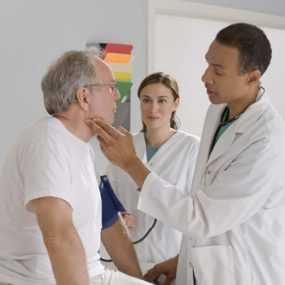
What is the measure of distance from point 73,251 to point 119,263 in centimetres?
60

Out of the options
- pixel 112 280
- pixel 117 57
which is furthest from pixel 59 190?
pixel 117 57

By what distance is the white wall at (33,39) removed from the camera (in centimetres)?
292

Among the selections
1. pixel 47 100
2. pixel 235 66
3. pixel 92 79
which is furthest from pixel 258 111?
pixel 47 100

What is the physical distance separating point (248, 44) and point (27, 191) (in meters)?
0.81

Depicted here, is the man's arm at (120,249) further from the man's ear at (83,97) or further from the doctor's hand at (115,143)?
the man's ear at (83,97)

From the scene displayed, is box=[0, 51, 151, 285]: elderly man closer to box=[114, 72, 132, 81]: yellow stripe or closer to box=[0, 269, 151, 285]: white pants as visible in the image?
box=[0, 269, 151, 285]: white pants

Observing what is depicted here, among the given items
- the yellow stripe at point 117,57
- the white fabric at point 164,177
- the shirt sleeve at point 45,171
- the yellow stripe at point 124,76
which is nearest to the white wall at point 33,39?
the yellow stripe at point 117,57

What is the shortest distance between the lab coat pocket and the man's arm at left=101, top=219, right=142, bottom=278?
0.33m

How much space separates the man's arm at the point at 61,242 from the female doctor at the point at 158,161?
85 centimetres

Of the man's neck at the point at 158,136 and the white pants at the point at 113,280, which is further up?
the man's neck at the point at 158,136

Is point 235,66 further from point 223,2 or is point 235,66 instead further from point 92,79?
point 223,2

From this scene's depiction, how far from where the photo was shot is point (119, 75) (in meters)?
3.37

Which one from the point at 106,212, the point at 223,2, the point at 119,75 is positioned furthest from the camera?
the point at 223,2

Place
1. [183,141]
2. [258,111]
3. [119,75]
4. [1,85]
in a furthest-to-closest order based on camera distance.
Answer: [119,75]
[1,85]
[183,141]
[258,111]
